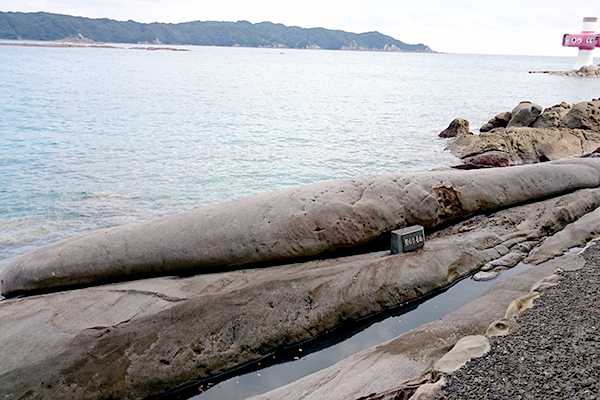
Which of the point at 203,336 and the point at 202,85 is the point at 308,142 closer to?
the point at 203,336

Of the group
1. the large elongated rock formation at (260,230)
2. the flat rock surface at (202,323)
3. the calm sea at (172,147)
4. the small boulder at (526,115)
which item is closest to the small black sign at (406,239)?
the flat rock surface at (202,323)

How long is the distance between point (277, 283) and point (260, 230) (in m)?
Result: 0.87

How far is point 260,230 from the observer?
5727 millimetres

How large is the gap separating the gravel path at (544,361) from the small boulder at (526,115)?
13141 millimetres

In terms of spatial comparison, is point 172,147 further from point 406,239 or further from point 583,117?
point 583,117

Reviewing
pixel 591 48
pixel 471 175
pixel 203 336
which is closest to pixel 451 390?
pixel 203 336

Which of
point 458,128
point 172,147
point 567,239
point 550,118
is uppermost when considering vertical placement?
point 550,118

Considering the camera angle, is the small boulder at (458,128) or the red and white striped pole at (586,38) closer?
the small boulder at (458,128)

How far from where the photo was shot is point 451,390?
10.1 feet

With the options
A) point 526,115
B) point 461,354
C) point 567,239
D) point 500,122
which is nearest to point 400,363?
point 461,354

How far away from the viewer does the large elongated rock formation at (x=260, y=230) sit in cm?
521

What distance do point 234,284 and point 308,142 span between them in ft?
43.6

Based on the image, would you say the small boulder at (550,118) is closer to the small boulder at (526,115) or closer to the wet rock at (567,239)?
the small boulder at (526,115)

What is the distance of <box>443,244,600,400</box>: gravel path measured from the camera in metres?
2.96
